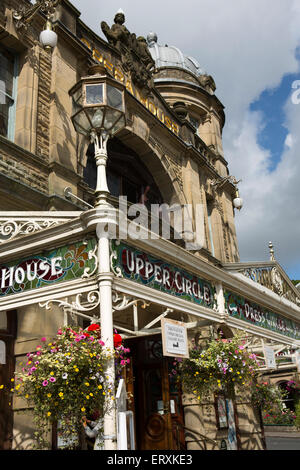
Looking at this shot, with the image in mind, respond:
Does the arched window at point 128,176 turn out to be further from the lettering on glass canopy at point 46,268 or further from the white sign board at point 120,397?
the white sign board at point 120,397

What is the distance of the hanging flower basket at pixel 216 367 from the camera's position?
729cm

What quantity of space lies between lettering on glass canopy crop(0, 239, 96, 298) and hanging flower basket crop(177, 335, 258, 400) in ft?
9.55

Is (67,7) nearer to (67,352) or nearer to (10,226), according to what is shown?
(10,226)

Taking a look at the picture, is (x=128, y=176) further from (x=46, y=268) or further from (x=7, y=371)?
(x=46, y=268)

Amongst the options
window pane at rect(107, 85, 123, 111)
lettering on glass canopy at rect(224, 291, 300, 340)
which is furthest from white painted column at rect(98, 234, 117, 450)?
lettering on glass canopy at rect(224, 291, 300, 340)

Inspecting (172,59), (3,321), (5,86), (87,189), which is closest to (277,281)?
(87,189)

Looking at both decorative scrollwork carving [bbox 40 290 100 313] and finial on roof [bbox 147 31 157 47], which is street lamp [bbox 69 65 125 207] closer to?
decorative scrollwork carving [bbox 40 290 100 313]

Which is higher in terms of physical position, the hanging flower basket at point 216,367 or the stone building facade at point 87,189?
the stone building facade at point 87,189

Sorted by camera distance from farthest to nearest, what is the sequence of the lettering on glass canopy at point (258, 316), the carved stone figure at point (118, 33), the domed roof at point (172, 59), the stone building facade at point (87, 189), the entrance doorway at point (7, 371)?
1. the domed roof at point (172, 59)
2. the carved stone figure at point (118, 33)
3. the lettering on glass canopy at point (258, 316)
4. the entrance doorway at point (7, 371)
5. the stone building facade at point (87, 189)

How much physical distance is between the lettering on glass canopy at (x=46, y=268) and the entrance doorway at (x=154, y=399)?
3.94m

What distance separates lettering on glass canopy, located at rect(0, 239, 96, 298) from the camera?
5.59 m

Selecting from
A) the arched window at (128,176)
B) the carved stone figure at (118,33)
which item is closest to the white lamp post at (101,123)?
the arched window at (128,176)

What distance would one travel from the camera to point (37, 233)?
5961mm

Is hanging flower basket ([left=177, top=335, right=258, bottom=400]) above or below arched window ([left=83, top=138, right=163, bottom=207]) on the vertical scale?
below
